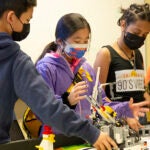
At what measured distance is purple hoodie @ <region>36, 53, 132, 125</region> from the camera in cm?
119

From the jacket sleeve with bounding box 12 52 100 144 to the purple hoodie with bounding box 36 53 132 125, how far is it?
333mm

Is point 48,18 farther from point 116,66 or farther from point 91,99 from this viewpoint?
point 91,99

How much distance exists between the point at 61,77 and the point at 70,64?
97mm

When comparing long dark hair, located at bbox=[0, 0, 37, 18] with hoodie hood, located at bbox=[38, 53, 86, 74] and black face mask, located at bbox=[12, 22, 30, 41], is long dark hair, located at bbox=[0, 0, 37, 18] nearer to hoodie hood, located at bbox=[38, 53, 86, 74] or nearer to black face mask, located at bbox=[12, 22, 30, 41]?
black face mask, located at bbox=[12, 22, 30, 41]

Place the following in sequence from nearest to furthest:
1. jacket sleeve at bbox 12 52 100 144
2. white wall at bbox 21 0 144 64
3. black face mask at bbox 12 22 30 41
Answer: jacket sleeve at bbox 12 52 100 144
black face mask at bbox 12 22 30 41
white wall at bbox 21 0 144 64

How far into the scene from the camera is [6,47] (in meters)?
0.87

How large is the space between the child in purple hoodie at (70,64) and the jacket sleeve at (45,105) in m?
0.33

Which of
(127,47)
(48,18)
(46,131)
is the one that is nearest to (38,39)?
(48,18)

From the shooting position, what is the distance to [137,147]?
97 cm

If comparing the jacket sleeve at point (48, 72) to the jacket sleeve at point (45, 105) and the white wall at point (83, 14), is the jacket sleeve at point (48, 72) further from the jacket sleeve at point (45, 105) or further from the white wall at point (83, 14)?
the white wall at point (83, 14)

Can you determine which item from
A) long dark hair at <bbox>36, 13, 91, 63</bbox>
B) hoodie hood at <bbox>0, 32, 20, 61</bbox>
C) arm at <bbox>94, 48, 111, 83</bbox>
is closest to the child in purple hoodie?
long dark hair at <bbox>36, 13, 91, 63</bbox>

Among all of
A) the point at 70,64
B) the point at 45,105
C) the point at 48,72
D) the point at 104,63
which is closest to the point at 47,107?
the point at 45,105

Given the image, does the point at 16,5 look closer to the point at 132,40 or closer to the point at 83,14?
the point at 132,40

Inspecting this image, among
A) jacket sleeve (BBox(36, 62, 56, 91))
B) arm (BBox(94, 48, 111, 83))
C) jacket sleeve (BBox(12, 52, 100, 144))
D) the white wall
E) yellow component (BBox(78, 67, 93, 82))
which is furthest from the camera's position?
the white wall
